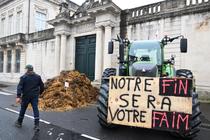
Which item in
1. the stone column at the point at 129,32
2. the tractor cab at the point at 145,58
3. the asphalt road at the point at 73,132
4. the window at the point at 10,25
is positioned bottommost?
the asphalt road at the point at 73,132

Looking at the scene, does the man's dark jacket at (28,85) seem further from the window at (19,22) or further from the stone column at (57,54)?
the window at (19,22)

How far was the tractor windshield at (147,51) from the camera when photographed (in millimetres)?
7828

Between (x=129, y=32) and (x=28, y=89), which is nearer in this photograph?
(x=28, y=89)

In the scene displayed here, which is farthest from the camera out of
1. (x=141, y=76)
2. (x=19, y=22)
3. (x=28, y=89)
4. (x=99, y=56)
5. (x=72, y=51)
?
(x=19, y=22)

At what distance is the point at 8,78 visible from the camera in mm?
31938

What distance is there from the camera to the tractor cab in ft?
23.2

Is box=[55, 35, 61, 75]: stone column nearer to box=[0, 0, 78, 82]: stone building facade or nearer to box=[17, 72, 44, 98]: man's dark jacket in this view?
box=[0, 0, 78, 82]: stone building facade

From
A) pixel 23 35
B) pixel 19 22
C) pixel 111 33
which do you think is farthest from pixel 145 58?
pixel 19 22

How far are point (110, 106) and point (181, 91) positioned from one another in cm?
190

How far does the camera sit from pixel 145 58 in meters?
7.81

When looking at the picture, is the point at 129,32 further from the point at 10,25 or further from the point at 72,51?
the point at 10,25

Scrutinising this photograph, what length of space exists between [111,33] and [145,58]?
10.7 metres

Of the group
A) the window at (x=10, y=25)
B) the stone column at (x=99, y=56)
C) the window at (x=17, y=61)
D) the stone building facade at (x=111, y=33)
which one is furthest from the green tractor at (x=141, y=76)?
the window at (x=10, y=25)

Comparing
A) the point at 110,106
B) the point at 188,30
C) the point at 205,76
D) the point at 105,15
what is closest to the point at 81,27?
the point at 105,15
